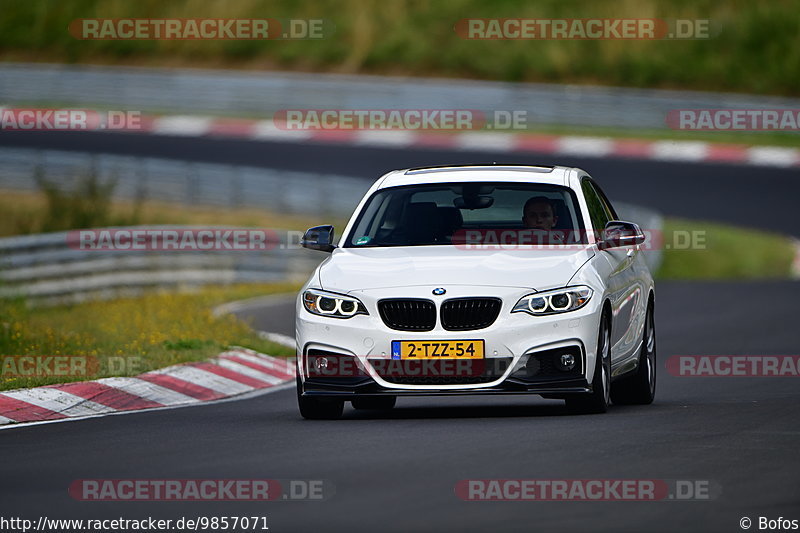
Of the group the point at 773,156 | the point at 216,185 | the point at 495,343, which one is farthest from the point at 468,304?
the point at 773,156

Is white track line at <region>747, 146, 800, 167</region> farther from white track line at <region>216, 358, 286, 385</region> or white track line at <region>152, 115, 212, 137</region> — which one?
white track line at <region>216, 358, 286, 385</region>

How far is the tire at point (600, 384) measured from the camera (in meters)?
11.2

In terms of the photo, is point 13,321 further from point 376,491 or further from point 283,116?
point 283,116

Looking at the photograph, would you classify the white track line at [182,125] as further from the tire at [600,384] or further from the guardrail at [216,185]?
the tire at [600,384]

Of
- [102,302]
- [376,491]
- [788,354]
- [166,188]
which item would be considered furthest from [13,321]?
[166,188]

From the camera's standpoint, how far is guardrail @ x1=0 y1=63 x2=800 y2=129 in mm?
40438

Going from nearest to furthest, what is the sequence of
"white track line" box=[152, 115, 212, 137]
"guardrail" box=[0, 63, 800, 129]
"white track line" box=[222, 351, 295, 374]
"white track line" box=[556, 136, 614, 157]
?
"white track line" box=[222, 351, 295, 374]
"white track line" box=[556, 136, 614, 157]
"guardrail" box=[0, 63, 800, 129]
"white track line" box=[152, 115, 212, 137]

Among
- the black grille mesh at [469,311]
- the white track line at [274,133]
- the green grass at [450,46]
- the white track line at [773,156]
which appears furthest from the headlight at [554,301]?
the green grass at [450,46]

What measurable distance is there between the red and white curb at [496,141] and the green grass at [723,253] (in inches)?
223

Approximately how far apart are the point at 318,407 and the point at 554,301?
5.70ft

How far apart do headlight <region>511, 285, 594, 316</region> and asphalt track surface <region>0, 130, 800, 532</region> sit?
706 mm

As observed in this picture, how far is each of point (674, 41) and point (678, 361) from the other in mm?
33396

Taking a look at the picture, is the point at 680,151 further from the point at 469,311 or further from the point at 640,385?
the point at 469,311

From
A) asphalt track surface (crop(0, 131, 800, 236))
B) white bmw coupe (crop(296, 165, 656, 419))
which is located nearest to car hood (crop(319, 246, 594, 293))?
white bmw coupe (crop(296, 165, 656, 419))
